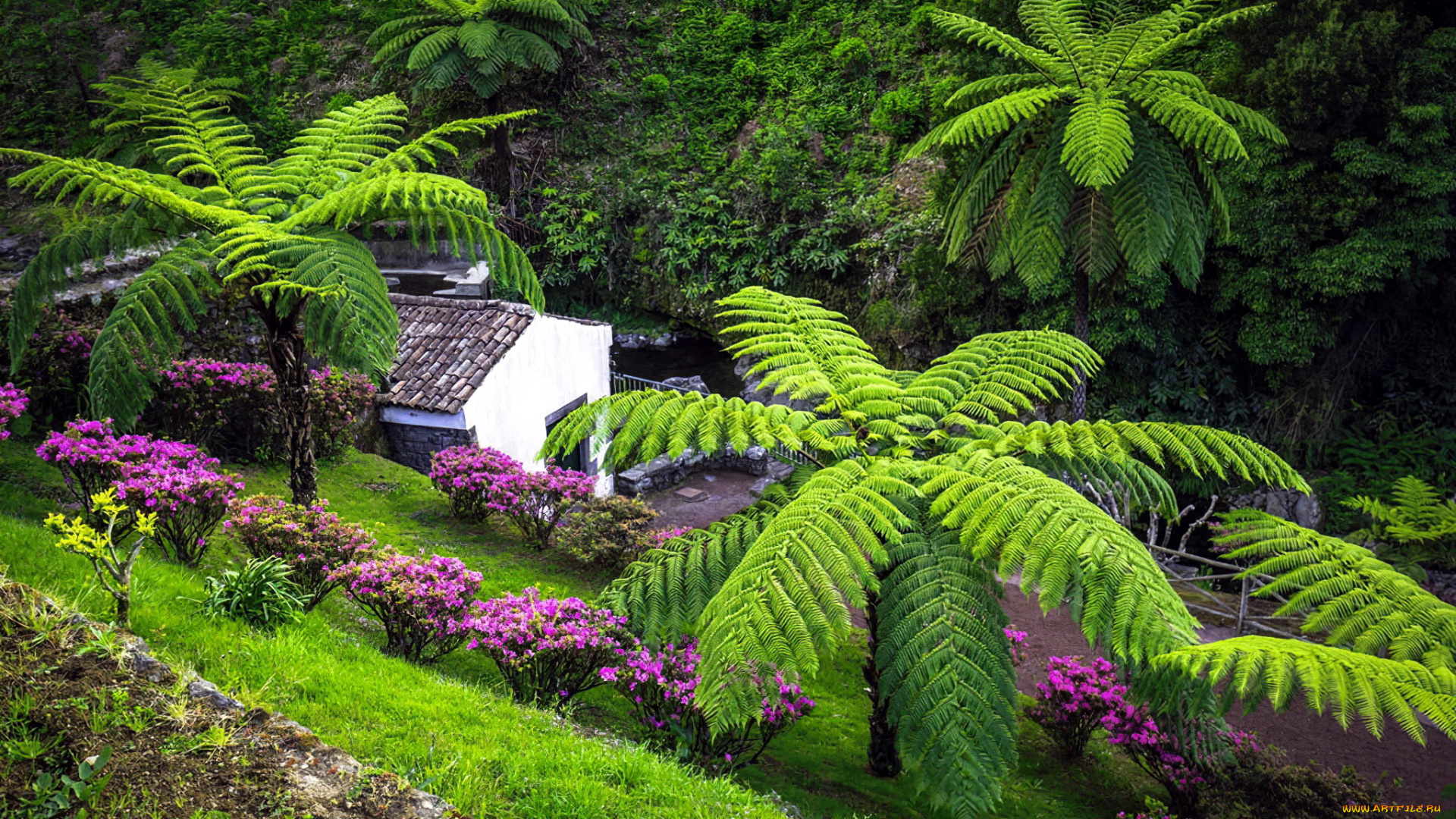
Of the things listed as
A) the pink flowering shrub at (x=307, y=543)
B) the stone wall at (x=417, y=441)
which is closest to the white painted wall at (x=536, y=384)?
the stone wall at (x=417, y=441)

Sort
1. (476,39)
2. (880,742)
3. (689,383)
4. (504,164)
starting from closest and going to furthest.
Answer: (880,742), (476,39), (689,383), (504,164)

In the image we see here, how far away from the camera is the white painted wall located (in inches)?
405

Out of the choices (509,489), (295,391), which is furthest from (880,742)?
(295,391)

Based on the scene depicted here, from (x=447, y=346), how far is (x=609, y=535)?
4184mm

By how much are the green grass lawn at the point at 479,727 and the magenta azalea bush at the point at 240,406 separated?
1176 mm

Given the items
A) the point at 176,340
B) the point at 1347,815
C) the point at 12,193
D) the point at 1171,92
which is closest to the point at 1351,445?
the point at 1171,92

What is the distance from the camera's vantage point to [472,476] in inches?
336

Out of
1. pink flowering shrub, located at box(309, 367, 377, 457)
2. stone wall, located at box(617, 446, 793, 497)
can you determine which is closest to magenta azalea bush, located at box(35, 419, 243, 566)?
pink flowering shrub, located at box(309, 367, 377, 457)

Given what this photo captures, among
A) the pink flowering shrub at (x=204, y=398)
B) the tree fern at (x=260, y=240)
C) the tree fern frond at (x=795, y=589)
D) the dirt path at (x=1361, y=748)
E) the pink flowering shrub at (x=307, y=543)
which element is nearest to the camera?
the tree fern frond at (x=795, y=589)

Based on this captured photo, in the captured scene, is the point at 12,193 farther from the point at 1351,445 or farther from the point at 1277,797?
the point at 1351,445

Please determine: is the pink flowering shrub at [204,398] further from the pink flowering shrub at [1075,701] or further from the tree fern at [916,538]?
the pink flowering shrub at [1075,701]

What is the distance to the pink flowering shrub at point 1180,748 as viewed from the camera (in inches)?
228

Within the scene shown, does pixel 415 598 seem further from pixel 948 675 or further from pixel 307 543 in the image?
pixel 948 675

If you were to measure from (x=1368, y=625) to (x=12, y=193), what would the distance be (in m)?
25.5
